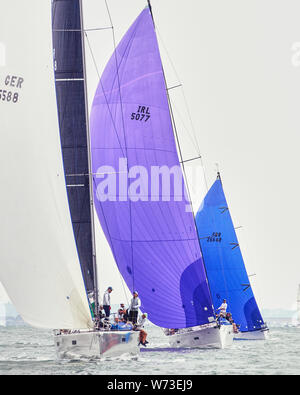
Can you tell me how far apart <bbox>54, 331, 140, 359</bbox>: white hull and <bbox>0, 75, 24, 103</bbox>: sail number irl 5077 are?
A: 6111mm

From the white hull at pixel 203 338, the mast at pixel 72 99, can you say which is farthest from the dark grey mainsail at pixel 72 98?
the white hull at pixel 203 338

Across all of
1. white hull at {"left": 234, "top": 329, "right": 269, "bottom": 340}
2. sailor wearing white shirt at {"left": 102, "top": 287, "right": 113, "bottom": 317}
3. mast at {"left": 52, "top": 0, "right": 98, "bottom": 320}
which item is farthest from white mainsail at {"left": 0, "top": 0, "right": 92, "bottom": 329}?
white hull at {"left": 234, "top": 329, "right": 269, "bottom": 340}

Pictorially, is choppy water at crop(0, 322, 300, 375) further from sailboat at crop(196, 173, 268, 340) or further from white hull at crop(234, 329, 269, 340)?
white hull at crop(234, 329, 269, 340)

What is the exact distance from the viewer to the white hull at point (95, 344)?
20.6m

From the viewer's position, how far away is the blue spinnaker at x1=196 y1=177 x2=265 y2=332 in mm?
36500

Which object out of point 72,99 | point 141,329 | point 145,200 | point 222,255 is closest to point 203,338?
point 145,200

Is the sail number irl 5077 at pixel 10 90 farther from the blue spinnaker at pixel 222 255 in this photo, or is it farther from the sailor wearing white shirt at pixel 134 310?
the blue spinnaker at pixel 222 255

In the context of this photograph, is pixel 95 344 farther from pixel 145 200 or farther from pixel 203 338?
Result: pixel 145 200

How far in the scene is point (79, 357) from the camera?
2094 cm

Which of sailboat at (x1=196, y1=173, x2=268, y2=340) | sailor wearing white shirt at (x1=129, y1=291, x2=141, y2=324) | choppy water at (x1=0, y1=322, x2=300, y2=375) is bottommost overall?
choppy water at (x1=0, y1=322, x2=300, y2=375)

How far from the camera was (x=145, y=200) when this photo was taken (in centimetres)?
2755

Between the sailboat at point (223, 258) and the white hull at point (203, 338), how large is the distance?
7.93 m

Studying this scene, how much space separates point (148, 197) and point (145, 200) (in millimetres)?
141

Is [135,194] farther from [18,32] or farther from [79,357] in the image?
[18,32]
